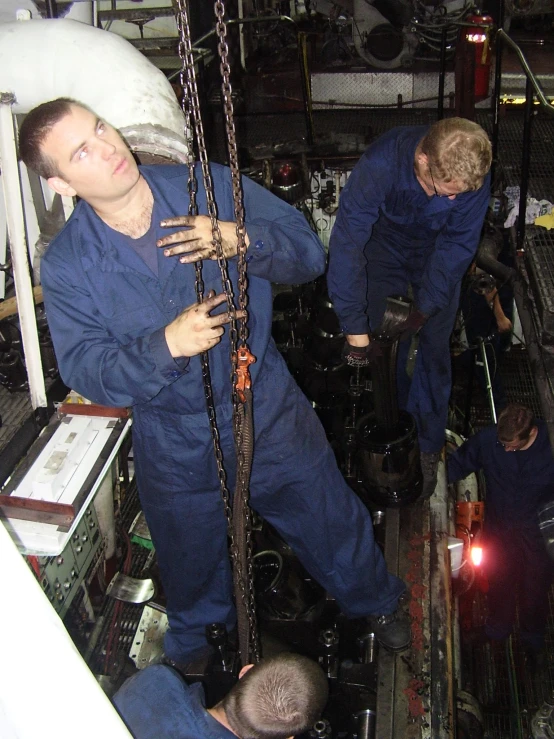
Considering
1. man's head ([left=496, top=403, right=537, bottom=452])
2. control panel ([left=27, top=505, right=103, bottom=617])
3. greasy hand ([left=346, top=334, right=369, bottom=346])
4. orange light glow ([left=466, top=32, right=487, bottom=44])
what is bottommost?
man's head ([left=496, top=403, right=537, bottom=452])

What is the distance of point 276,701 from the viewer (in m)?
1.74

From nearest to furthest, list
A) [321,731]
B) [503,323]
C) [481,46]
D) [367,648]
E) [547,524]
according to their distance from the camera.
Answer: [321,731] < [367,648] < [547,524] < [503,323] < [481,46]

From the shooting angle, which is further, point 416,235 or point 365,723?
point 416,235

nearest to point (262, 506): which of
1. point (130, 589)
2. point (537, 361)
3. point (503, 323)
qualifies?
point (130, 589)

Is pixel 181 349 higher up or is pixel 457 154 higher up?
pixel 457 154

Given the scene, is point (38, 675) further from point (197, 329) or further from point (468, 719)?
point (468, 719)

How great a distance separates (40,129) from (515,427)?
2.84 m

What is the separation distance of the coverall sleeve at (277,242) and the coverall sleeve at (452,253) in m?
1.02

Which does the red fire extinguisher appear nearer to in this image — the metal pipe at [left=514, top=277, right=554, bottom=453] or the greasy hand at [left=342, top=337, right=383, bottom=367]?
the metal pipe at [left=514, top=277, right=554, bottom=453]

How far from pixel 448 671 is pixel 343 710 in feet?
1.57

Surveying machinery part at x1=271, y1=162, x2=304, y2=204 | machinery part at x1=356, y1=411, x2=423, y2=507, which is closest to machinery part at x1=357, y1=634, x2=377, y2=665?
machinery part at x1=356, y1=411, x2=423, y2=507

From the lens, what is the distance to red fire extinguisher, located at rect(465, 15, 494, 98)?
414cm

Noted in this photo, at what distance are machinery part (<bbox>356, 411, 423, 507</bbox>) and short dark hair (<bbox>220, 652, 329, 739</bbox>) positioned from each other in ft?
4.88

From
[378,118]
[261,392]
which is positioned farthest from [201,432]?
[378,118]
